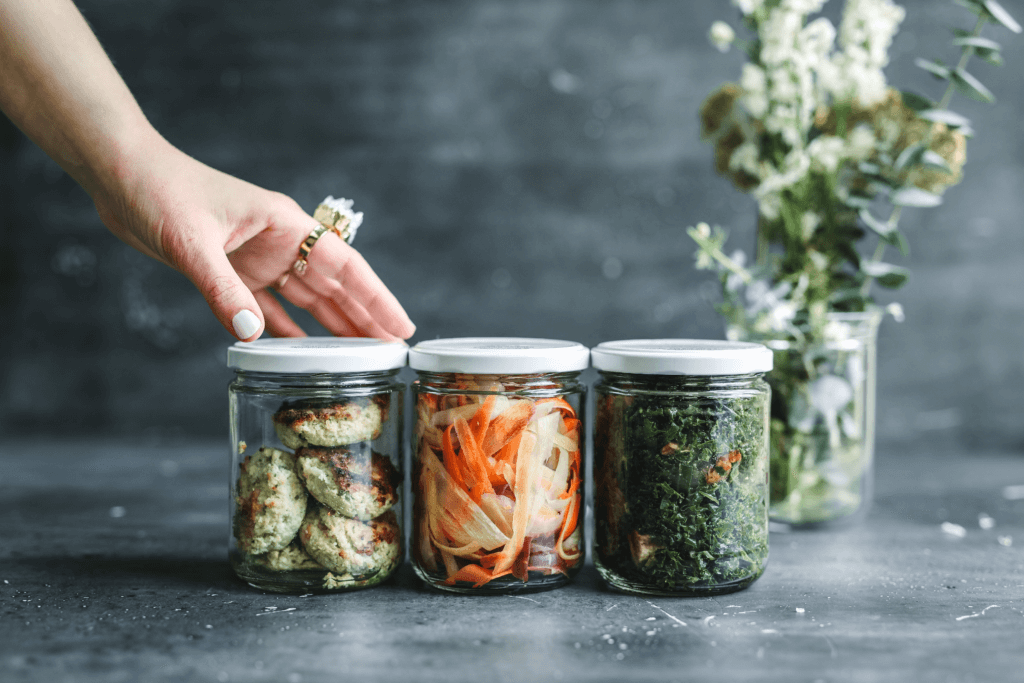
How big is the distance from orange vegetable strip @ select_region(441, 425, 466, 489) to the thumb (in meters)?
0.23

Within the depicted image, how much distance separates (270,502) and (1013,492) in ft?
3.94

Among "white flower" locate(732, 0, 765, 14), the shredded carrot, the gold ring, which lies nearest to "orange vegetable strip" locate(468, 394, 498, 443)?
the shredded carrot

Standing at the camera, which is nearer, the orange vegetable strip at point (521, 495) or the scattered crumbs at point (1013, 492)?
the orange vegetable strip at point (521, 495)

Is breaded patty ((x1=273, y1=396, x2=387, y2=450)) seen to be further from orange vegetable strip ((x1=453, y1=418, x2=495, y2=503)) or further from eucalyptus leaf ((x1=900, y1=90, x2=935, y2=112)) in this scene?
eucalyptus leaf ((x1=900, y1=90, x2=935, y2=112))

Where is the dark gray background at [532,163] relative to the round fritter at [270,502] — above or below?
above

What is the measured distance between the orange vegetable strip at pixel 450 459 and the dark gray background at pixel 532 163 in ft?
2.83

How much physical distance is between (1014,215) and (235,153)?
1621 millimetres

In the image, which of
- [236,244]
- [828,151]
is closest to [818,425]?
[828,151]

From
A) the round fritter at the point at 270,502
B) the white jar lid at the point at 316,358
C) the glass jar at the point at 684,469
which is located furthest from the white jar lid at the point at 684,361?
the round fritter at the point at 270,502

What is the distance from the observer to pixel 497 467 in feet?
2.53

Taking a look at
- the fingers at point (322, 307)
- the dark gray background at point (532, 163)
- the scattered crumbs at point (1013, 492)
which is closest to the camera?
the fingers at point (322, 307)

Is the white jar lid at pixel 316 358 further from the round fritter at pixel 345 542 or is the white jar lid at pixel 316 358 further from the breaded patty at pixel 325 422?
the round fritter at pixel 345 542

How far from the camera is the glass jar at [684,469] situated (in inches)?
30.3

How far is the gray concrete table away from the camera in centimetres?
65
